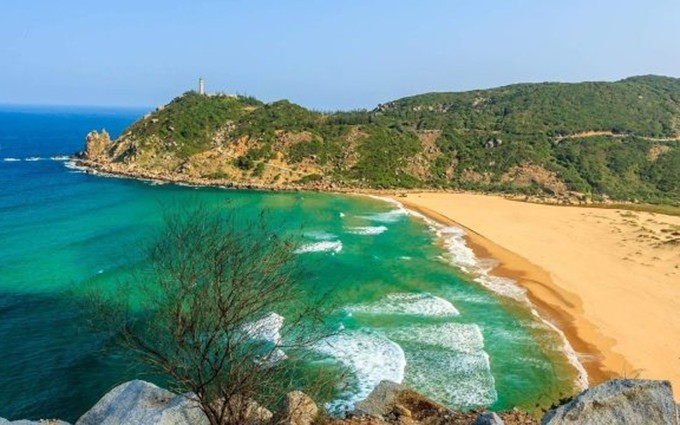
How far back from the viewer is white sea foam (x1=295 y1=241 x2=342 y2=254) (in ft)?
142

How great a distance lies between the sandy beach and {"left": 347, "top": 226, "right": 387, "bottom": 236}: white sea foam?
8.22 metres

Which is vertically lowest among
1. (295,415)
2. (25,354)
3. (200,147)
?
(25,354)

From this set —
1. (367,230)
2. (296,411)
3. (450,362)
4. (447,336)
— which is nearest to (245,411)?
(296,411)

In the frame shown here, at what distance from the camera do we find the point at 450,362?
2552 centimetres

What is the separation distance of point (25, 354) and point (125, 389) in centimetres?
1481

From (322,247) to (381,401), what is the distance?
28.7 meters

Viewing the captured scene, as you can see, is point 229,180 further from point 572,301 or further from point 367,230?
point 572,301

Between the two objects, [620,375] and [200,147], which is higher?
[200,147]

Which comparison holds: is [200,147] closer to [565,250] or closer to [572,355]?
[565,250]

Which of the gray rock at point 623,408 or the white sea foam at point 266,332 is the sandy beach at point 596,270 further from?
the white sea foam at point 266,332

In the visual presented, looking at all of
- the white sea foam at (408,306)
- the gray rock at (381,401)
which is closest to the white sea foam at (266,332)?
the gray rock at (381,401)

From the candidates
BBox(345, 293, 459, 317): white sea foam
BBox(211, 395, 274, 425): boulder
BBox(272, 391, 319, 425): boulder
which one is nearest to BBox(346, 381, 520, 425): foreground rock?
BBox(272, 391, 319, 425): boulder

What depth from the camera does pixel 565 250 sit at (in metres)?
47.1

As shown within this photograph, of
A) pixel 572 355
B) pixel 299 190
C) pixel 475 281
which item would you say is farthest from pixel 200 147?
pixel 572 355
